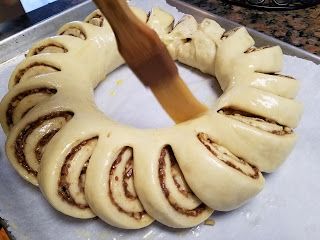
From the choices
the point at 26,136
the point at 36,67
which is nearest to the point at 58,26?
the point at 36,67

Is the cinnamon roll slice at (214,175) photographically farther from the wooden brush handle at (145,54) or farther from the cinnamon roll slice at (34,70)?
the cinnamon roll slice at (34,70)

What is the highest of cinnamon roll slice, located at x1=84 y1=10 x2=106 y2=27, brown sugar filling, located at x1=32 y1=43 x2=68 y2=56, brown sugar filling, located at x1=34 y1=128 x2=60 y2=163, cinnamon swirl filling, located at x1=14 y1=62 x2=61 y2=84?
cinnamon roll slice, located at x1=84 y1=10 x2=106 y2=27

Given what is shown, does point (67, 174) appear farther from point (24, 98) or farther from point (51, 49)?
point (51, 49)

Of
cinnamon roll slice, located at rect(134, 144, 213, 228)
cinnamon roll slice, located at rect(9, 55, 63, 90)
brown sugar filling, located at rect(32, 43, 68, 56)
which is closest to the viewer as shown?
cinnamon roll slice, located at rect(134, 144, 213, 228)

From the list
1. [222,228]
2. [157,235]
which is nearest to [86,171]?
[157,235]

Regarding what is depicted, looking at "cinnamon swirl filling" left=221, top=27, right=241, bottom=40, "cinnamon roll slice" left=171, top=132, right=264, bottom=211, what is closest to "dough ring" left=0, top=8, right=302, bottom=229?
"cinnamon roll slice" left=171, top=132, right=264, bottom=211

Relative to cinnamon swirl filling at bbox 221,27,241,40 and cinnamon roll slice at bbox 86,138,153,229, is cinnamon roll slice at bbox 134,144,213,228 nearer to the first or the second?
cinnamon roll slice at bbox 86,138,153,229

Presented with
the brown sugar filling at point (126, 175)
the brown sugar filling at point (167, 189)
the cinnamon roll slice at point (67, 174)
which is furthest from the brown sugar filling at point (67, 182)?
the brown sugar filling at point (167, 189)
